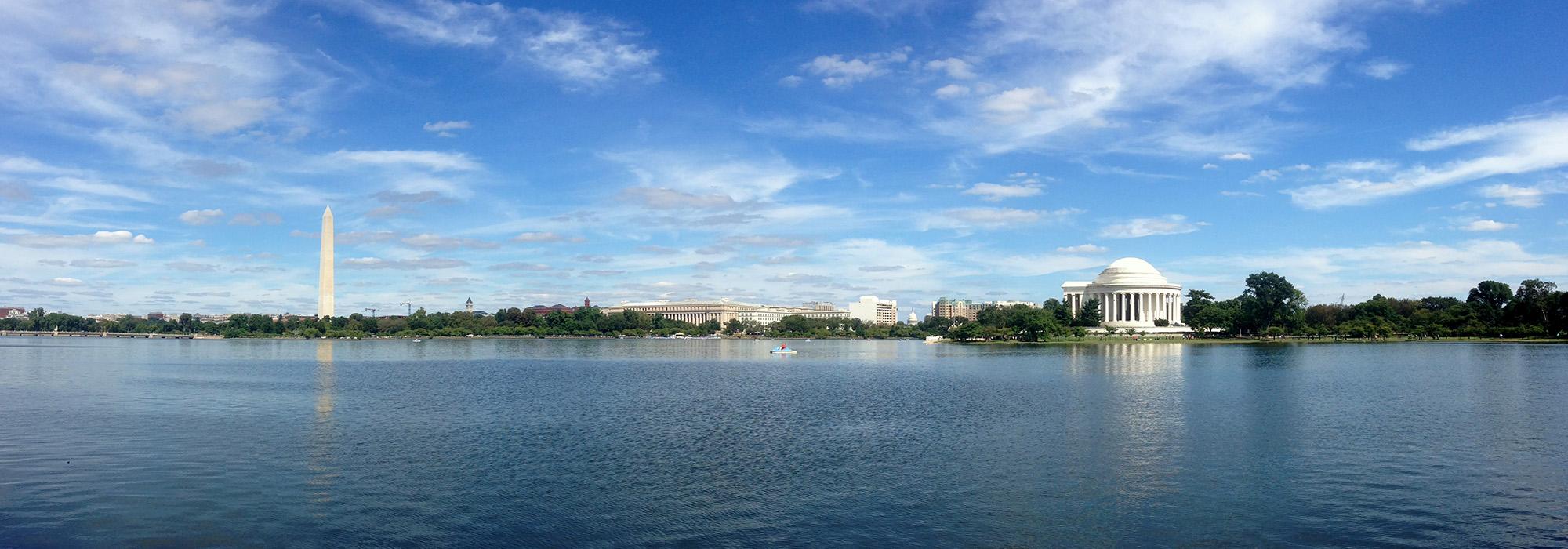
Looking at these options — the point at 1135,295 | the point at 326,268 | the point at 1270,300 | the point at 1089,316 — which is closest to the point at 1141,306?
the point at 1135,295

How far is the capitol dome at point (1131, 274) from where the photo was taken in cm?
16550

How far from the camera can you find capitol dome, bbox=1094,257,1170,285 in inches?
6516

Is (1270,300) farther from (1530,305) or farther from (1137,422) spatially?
(1137,422)

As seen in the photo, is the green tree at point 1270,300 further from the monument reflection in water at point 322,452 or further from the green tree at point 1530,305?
the monument reflection in water at point 322,452

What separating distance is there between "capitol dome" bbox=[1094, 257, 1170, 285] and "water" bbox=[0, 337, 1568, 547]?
116374mm

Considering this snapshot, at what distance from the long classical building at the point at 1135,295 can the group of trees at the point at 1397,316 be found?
17020mm

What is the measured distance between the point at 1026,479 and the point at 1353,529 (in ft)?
23.2

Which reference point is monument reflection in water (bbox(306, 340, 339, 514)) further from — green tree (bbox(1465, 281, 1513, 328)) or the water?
green tree (bbox(1465, 281, 1513, 328))

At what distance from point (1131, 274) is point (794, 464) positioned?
15446cm

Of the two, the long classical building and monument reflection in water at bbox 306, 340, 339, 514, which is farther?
the long classical building

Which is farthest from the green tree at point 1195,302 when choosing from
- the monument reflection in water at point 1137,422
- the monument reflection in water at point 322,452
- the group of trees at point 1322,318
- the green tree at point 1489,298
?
the monument reflection in water at point 322,452

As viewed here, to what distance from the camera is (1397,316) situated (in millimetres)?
131875

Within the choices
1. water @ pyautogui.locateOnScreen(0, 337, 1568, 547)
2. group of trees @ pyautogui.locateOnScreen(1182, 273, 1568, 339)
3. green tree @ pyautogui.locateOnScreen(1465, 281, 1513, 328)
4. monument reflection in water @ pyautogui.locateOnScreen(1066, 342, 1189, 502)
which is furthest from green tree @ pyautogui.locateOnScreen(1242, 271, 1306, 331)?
water @ pyautogui.locateOnScreen(0, 337, 1568, 547)

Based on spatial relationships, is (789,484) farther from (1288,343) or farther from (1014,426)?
(1288,343)
